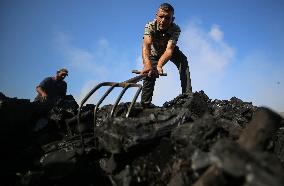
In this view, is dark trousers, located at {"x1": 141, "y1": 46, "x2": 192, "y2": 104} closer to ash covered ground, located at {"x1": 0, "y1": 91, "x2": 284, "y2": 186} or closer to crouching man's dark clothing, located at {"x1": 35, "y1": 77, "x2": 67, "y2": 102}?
ash covered ground, located at {"x1": 0, "y1": 91, "x2": 284, "y2": 186}

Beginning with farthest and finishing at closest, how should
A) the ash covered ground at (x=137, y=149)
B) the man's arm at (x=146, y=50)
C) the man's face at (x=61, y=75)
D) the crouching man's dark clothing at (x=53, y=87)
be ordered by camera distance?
the man's face at (x=61, y=75) < the crouching man's dark clothing at (x=53, y=87) < the man's arm at (x=146, y=50) < the ash covered ground at (x=137, y=149)

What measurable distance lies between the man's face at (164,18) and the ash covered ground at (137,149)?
5.82ft

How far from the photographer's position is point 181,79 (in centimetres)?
634

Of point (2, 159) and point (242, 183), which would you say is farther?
point (2, 159)

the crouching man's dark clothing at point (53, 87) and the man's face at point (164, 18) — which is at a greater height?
the man's face at point (164, 18)

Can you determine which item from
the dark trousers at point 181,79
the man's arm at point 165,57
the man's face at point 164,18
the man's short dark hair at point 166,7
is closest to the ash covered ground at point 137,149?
the man's arm at point 165,57

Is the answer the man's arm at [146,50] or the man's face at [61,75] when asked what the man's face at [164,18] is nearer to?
the man's arm at [146,50]

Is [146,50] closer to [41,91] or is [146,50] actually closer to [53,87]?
[41,91]

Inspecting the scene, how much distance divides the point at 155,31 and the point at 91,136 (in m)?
2.62

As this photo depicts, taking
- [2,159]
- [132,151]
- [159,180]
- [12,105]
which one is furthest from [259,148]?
[12,105]

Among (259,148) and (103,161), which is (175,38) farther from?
(259,148)

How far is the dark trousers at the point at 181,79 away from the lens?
20.0 ft

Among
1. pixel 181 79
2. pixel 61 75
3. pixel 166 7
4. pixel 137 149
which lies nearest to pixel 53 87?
pixel 61 75

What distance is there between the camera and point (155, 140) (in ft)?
11.6
